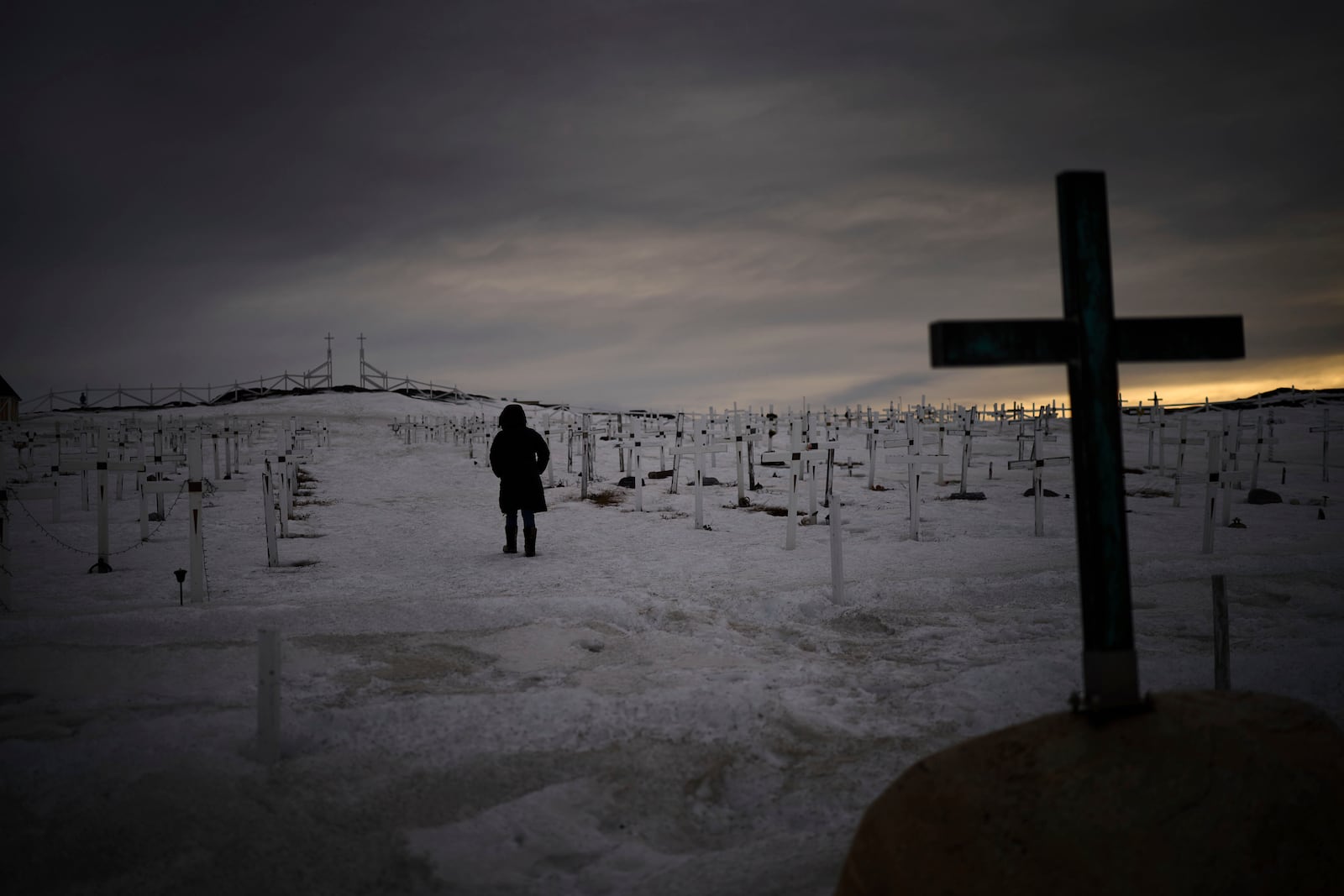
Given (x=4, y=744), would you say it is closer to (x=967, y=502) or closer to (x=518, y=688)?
(x=518, y=688)

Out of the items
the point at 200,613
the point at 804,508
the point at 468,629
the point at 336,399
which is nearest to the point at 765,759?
the point at 468,629

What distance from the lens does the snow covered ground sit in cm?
313

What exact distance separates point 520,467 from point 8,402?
186 feet

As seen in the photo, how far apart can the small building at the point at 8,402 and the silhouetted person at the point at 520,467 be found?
178ft

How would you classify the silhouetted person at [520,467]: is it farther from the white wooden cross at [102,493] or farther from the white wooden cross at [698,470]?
the white wooden cross at [102,493]

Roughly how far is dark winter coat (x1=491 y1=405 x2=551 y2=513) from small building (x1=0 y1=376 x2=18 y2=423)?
54.3m

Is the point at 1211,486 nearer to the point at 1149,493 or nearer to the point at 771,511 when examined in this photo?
the point at 771,511

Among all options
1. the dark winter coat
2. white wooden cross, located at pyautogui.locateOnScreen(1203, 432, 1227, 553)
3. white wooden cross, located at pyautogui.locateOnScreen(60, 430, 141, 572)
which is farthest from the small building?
white wooden cross, located at pyautogui.locateOnScreen(1203, 432, 1227, 553)

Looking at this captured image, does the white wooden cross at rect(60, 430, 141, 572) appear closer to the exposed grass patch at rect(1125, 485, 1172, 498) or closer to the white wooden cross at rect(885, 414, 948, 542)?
the white wooden cross at rect(885, 414, 948, 542)

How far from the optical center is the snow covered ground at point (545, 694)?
10.3 feet

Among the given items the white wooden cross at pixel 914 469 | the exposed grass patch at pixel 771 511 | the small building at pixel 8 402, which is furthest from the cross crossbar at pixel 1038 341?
the small building at pixel 8 402

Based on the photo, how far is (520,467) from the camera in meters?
11.0

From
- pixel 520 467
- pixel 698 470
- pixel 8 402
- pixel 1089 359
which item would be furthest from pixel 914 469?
pixel 8 402

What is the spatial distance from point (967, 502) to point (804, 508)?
3.73 meters
